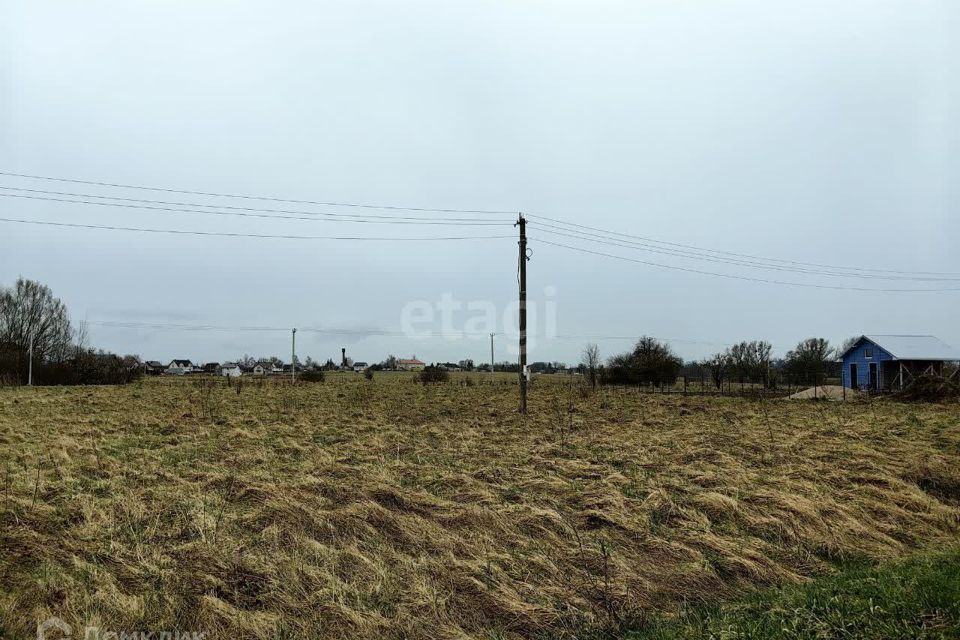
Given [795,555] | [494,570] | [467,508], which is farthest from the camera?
[467,508]

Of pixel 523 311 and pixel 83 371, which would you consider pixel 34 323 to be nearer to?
pixel 83 371

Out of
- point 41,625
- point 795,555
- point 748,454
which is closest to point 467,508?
Result: point 795,555

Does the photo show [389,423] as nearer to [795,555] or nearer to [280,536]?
[280,536]

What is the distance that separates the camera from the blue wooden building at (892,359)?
112 ft

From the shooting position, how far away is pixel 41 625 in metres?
3.84

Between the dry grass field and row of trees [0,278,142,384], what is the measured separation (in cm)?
3495

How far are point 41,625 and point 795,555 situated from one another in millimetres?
6571

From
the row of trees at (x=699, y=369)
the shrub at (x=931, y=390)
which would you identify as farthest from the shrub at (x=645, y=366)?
the shrub at (x=931, y=390)

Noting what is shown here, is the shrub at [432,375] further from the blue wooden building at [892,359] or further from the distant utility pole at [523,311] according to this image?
the blue wooden building at [892,359]

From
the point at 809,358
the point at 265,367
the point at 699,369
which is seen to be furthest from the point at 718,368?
the point at 265,367

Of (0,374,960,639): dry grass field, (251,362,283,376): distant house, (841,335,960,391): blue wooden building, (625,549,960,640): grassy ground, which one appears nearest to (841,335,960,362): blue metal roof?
(841,335,960,391): blue wooden building

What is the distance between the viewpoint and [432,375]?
40.1m

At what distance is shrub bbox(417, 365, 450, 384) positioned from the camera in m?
39.6

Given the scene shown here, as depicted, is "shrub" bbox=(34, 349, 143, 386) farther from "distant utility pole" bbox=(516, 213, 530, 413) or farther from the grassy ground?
the grassy ground
